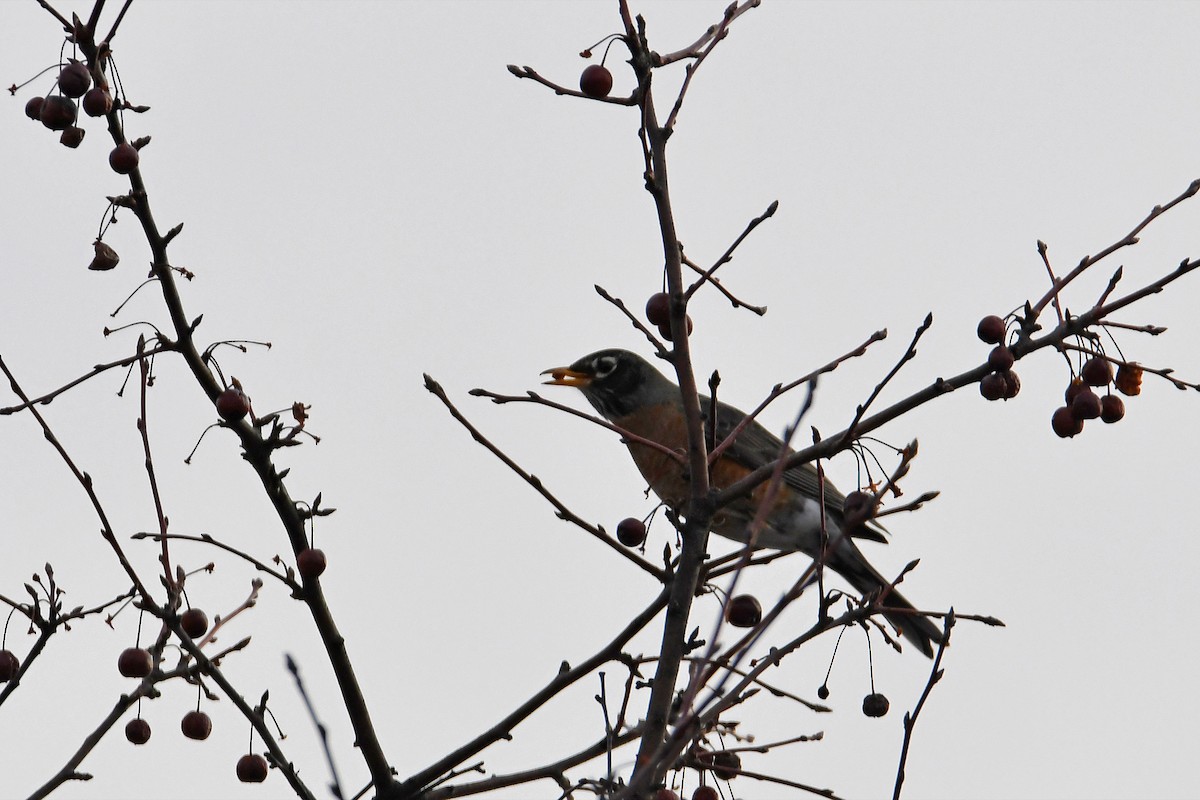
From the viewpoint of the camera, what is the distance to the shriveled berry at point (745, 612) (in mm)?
4211

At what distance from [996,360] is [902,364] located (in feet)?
0.95

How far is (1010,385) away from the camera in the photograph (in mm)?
3193

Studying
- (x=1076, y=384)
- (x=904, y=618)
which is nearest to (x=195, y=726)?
(x=1076, y=384)

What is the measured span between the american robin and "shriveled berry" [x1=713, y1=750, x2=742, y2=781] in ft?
6.55

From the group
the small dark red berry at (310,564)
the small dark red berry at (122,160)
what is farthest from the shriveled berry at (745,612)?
the small dark red berry at (122,160)

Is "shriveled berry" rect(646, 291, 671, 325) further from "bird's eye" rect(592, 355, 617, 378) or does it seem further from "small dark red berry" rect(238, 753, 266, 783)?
"bird's eye" rect(592, 355, 617, 378)

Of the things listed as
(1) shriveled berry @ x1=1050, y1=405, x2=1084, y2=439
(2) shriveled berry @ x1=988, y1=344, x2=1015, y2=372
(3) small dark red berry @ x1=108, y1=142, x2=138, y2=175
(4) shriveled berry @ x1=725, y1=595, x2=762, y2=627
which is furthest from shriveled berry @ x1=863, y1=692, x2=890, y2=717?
(3) small dark red berry @ x1=108, y1=142, x2=138, y2=175

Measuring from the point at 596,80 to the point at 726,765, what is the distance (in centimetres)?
184

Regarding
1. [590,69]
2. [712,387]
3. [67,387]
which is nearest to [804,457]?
[712,387]

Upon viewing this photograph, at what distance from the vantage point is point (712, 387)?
3121mm

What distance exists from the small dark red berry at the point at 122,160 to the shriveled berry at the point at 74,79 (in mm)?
305

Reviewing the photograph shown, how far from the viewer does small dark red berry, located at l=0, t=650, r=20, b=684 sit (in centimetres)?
383

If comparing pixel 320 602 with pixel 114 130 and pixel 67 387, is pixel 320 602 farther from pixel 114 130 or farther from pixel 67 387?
pixel 114 130

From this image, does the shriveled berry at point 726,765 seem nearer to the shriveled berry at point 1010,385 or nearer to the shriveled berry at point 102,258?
the shriveled berry at point 1010,385
